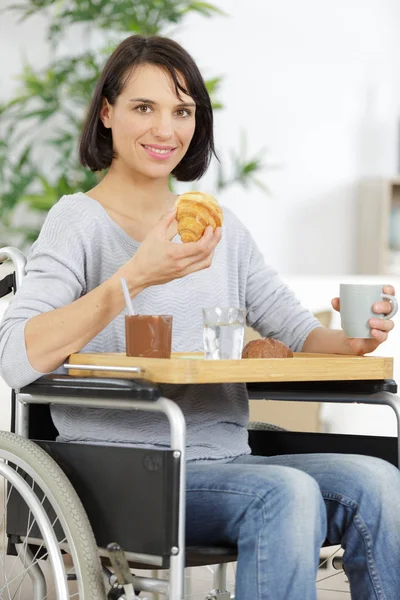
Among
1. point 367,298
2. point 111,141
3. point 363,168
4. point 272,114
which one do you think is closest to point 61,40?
point 272,114

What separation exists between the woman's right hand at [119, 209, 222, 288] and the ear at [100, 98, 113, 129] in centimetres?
43

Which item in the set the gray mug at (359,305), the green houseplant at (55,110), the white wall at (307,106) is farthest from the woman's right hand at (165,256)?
the white wall at (307,106)

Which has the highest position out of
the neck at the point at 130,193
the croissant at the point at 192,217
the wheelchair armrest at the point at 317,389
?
the neck at the point at 130,193

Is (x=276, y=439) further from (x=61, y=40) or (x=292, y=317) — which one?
(x=61, y=40)

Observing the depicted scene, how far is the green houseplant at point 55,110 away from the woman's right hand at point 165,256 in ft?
9.38

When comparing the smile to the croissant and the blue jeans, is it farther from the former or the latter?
the blue jeans

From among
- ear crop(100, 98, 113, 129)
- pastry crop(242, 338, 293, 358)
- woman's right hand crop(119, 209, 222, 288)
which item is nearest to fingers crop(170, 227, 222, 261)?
woman's right hand crop(119, 209, 222, 288)

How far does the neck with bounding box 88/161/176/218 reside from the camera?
68.7 inches

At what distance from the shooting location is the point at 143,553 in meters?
1.36

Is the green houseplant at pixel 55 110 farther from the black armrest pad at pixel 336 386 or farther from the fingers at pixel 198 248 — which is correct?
the fingers at pixel 198 248

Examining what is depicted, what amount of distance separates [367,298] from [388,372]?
0.12 metres

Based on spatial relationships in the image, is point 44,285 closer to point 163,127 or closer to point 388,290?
point 163,127

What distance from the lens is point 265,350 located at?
156 cm

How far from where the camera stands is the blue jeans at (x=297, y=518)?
134cm
